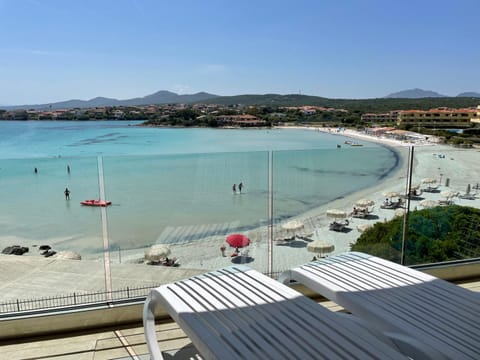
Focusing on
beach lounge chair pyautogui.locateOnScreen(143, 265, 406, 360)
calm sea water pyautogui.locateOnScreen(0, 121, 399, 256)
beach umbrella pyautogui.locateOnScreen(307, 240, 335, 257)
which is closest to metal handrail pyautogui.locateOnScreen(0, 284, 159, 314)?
calm sea water pyautogui.locateOnScreen(0, 121, 399, 256)

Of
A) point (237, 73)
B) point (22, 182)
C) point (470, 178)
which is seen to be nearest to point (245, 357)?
point (22, 182)

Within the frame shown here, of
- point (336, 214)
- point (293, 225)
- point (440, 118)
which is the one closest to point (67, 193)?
point (293, 225)

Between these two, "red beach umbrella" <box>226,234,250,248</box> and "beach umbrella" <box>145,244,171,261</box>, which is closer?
"beach umbrella" <box>145,244,171,261</box>

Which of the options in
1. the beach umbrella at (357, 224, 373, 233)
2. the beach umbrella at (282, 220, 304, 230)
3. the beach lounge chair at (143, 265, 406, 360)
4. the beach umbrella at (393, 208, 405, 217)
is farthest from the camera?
the beach umbrella at (393, 208, 405, 217)

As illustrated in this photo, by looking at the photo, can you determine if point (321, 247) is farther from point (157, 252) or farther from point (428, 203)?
point (157, 252)

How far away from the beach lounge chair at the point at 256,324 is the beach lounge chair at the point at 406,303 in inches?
3.9

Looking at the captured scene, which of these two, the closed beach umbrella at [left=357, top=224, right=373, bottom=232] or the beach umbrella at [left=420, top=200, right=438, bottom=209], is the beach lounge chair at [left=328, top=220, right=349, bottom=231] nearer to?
the closed beach umbrella at [left=357, top=224, right=373, bottom=232]

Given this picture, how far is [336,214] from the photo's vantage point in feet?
11.9

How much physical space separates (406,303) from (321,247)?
148 centimetres

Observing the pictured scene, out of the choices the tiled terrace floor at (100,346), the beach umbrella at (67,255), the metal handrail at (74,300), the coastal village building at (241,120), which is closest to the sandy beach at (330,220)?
the metal handrail at (74,300)

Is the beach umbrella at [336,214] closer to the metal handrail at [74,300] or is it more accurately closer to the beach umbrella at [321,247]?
the beach umbrella at [321,247]

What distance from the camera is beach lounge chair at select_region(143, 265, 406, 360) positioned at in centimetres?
146

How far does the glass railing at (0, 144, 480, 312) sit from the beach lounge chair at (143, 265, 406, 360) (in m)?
0.95

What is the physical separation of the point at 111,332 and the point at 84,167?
49.4 inches
